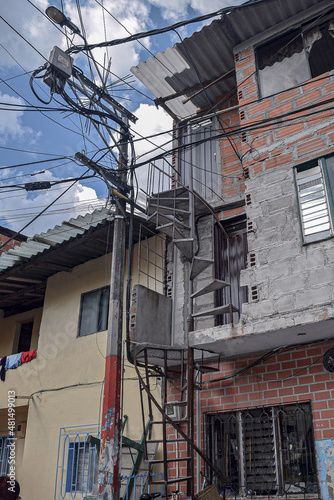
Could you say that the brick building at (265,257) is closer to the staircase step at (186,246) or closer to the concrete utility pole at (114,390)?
the staircase step at (186,246)

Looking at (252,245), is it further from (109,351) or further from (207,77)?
(207,77)

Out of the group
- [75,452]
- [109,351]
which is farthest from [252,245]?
[75,452]

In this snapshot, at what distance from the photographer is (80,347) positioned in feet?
34.5

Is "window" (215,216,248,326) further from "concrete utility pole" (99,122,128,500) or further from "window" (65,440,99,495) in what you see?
"window" (65,440,99,495)

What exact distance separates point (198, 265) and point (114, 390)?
7.94ft

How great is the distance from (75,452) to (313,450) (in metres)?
5.33

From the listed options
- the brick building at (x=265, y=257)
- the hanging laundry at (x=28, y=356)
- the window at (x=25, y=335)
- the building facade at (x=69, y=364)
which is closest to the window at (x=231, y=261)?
the brick building at (x=265, y=257)

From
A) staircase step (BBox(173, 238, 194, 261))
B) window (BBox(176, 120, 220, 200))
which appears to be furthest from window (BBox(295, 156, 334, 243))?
window (BBox(176, 120, 220, 200))

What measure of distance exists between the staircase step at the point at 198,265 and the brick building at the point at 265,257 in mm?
20

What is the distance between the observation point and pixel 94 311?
35.3 ft

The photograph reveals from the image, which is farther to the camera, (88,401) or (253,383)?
(88,401)

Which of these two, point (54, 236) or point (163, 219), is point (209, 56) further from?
point (54, 236)

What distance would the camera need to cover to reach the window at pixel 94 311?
10.5 meters

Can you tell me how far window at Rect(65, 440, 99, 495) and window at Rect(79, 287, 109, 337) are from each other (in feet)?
8.19
